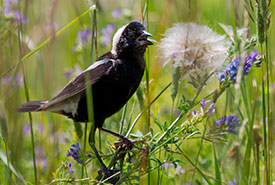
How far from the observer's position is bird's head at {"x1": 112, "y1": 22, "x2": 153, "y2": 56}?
2550 mm

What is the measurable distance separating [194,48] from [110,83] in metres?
0.53

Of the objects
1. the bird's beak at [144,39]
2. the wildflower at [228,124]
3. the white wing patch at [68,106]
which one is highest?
the bird's beak at [144,39]

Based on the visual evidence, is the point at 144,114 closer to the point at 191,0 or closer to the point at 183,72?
the point at 183,72

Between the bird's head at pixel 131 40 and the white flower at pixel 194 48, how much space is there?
0.28m

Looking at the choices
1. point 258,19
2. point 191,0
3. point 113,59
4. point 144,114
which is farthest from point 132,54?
point 258,19

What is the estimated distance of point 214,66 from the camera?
207 centimetres

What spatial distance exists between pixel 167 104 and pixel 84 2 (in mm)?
A: 2485

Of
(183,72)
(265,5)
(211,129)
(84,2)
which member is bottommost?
Answer: (211,129)

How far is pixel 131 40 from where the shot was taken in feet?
8.55

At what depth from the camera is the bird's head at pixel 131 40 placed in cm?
255

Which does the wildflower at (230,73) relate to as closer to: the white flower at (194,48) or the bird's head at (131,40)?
the white flower at (194,48)

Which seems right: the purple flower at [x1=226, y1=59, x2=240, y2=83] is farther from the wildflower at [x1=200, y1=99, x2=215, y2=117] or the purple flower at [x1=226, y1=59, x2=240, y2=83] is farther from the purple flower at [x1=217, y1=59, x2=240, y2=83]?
the wildflower at [x1=200, y1=99, x2=215, y2=117]

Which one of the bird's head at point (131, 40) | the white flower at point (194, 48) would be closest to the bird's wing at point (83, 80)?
the bird's head at point (131, 40)

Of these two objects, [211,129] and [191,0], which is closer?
[191,0]
